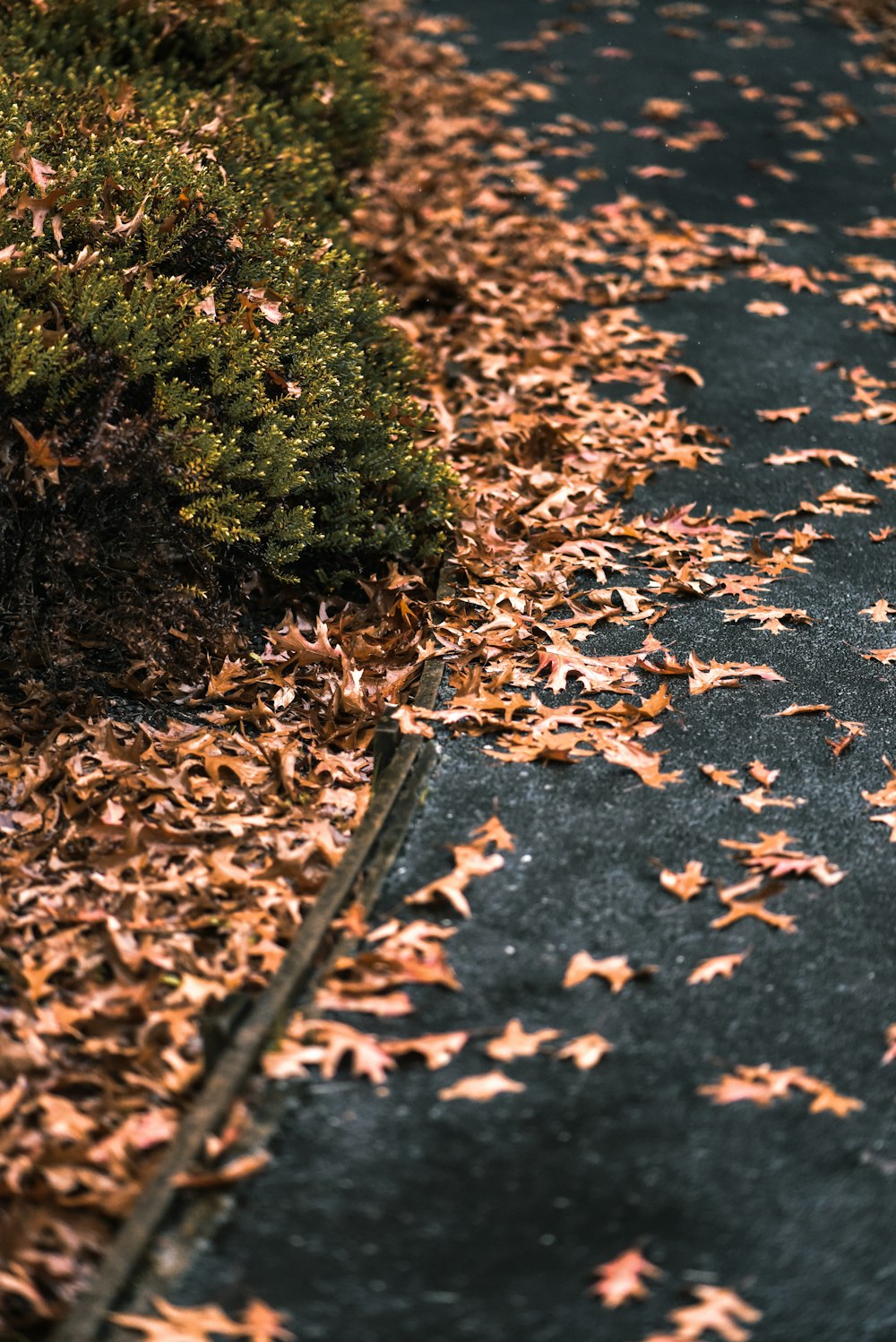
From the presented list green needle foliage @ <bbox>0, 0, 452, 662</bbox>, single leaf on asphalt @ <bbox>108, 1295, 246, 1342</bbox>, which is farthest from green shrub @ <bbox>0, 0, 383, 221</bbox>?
single leaf on asphalt @ <bbox>108, 1295, 246, 1342</bbox>

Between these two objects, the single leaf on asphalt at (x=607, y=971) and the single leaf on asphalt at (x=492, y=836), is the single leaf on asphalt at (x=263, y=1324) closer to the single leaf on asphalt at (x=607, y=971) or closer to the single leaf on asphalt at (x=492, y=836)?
the single leaf on asphalt at (x=607, y=971)

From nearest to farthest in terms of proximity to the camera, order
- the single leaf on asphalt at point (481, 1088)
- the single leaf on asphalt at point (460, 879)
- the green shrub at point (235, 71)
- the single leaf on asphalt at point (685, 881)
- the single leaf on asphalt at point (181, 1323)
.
A: the single leaf on asphalt at point (181, 1323) → the single leaf on asphalt at point (481, 1088) → the single leaf on asphalt at point (460, 879) → the single leaf on asphalt at point (685, 881) → the green shrub at point (235, 71)

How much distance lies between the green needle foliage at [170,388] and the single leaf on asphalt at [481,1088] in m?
2.12

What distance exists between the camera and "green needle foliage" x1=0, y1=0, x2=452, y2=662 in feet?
13.7

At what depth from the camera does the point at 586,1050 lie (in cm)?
314

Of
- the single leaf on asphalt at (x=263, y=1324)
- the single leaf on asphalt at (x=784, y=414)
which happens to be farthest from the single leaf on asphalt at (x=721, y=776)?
the single leaf on asphalt at (x=784, y=414)

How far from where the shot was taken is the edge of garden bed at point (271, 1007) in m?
2.55

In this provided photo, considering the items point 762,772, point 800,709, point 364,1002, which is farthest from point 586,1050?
point 800,709

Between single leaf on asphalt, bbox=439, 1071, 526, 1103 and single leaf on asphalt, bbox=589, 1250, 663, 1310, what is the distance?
0.48 m

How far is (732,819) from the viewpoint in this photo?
3969 mm

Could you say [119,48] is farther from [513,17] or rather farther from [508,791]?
[513,17]

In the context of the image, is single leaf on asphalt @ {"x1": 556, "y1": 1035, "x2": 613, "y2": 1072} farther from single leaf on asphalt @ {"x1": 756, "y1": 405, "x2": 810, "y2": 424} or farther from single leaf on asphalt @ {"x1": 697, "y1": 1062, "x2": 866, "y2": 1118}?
single leaf on asphalt @ {"x1": 756, "y1": 405, "x2": 810, "y2": 424}

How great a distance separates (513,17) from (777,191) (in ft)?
16.4

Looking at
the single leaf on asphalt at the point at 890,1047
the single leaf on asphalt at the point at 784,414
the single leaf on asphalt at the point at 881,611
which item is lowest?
the single leaf on asphalt at the point at 890,1047
